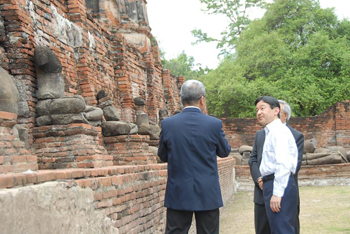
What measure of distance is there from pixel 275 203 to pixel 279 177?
20 cm

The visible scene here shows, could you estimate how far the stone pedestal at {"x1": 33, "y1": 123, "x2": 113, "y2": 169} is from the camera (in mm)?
5961

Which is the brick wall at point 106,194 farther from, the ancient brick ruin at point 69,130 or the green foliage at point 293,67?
the green foliage at point 293,67

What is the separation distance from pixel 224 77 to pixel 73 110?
16.9 metres

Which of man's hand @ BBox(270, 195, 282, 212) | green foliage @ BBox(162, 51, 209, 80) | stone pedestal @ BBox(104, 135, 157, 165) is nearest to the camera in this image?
man's hand @ BBox(270, 195, 282, 212)

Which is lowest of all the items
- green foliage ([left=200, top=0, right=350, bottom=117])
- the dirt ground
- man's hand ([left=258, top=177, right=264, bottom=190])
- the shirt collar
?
the dirt ground

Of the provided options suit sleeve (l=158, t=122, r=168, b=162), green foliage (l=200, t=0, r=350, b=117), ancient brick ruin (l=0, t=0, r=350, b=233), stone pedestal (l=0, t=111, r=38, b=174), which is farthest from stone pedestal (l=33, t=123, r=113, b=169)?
green foliage (l=200, t=0, r=350, b=117)

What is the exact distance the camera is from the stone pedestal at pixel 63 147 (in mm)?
5961

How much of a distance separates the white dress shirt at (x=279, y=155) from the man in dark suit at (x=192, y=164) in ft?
1.51

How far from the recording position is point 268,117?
3953 millimetres

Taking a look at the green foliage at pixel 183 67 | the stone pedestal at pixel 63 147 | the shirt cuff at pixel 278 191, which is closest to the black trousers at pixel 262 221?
the shirt cuff at pixel 278 191

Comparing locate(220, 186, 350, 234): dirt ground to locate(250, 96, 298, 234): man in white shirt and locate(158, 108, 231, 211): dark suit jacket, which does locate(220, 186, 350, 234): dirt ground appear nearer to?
locate(250, 96, 298, 234): man in white shirt

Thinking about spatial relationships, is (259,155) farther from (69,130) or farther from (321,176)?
(321,176)

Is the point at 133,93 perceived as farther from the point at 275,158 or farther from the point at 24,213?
the point at 24,213

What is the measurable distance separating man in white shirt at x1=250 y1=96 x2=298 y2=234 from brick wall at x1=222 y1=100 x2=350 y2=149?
15947 millimetres
